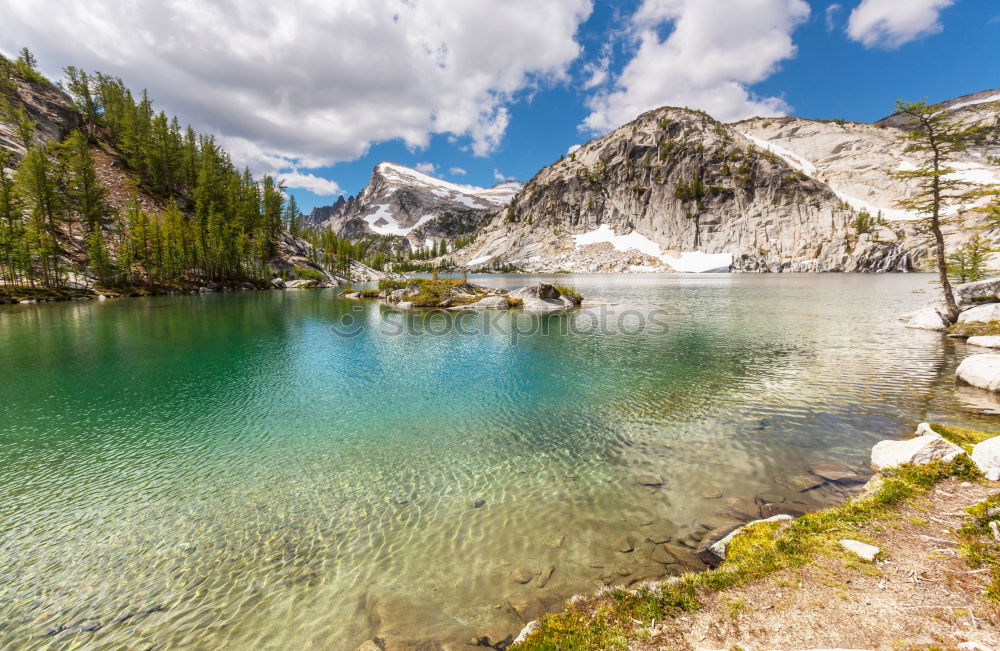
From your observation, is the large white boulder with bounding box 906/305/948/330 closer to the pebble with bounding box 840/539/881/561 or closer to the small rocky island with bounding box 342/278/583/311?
the small rocky island with bounding box 342/278/583/311

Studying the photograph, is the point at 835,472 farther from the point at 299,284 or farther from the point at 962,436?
the point at 299,284

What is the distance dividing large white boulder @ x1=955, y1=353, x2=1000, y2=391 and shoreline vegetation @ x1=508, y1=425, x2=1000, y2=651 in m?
14.5

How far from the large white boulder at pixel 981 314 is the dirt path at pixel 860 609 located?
112 ft

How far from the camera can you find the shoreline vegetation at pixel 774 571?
508 cm

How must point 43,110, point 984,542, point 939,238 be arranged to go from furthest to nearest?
point 43,110 → point 939,238 → point 984,542

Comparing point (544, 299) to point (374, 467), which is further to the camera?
point (544, 299)

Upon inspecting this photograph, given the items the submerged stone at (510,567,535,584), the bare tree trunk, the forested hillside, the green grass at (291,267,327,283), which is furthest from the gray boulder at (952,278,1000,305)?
the green grass at (291,267,327,283)

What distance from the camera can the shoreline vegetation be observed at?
5078 mm

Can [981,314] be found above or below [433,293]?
Result: below

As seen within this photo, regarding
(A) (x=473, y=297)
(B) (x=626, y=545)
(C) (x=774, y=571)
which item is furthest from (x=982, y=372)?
(A) (x=473, y=297)

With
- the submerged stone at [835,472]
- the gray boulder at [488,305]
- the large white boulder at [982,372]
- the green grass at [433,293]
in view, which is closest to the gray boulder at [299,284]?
the green grass at [433,293]

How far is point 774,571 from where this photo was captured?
602 cm

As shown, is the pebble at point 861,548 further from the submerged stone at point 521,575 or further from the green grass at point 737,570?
the submerged stone at point 521,575

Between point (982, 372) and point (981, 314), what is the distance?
16906mm
